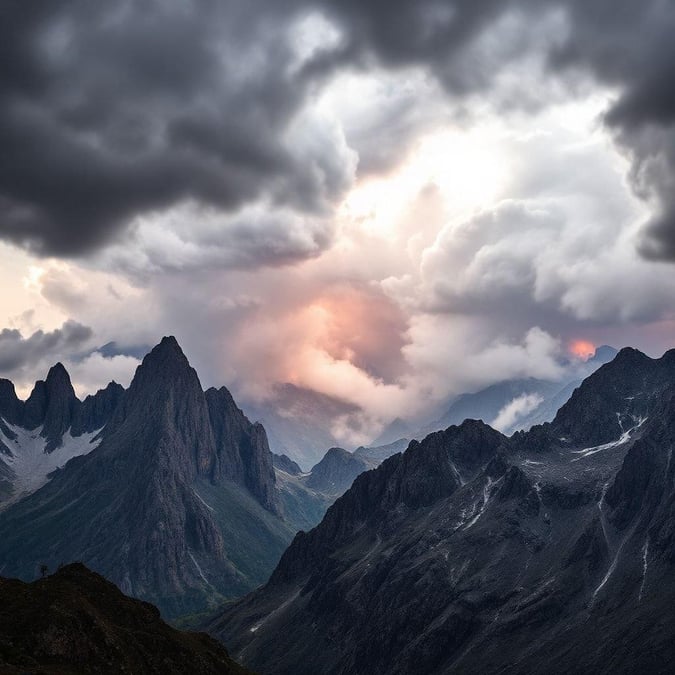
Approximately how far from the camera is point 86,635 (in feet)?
486

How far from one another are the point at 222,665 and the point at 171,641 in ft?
56.7

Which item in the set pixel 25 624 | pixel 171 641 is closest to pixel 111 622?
pixel 171 641

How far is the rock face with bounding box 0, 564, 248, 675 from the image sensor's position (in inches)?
5463

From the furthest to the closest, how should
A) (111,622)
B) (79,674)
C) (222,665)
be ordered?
(222,665) → (111,622) → (79,674)

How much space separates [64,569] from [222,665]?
48.9 meters

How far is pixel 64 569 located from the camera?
191m

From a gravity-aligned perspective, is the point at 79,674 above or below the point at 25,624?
below

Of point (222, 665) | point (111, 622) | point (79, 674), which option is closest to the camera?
point (79, 674)

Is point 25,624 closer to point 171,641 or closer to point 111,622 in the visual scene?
point 111,622

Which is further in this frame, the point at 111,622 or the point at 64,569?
the point at 64,569

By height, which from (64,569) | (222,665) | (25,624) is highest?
(64,569)

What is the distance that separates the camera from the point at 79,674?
136 m

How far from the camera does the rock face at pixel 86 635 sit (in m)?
139

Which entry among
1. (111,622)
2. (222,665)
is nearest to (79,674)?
(111,622)
